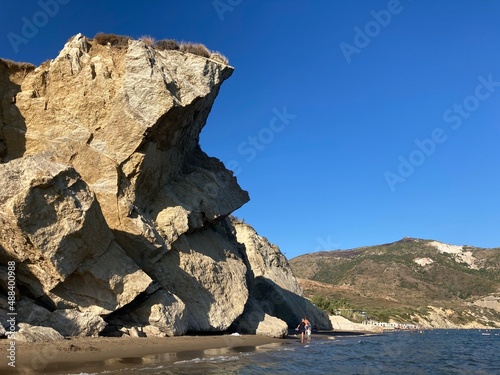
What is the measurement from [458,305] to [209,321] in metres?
104

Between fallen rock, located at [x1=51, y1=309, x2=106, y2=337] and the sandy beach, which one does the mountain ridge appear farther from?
fallen rock, located at [x1=51, y1=309, x2=106, y2=337]

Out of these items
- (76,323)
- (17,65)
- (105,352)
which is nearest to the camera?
(105,352)

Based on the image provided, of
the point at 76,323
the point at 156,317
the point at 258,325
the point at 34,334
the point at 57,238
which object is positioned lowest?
the point at 34,334

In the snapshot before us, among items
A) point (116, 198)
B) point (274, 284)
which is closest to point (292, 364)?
point (116, 198)

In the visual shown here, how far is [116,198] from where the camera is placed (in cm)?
1969

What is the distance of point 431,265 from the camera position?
144 m

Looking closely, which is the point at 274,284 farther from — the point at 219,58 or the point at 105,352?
the point at 105,352

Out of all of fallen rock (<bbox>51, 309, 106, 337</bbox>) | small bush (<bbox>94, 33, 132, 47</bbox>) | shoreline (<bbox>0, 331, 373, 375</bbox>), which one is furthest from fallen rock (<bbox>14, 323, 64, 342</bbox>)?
small bush (<bbox>94, 33, 132, 47</bbox>)

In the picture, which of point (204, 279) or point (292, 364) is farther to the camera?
point (204, 279)

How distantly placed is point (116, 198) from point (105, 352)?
7492 millimetres

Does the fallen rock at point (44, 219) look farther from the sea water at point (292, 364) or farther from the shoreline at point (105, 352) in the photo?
the sea water at point (292, 364)

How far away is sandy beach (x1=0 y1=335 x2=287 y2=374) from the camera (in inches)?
457

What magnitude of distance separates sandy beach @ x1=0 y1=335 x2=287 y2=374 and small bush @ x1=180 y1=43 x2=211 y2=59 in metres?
16.1

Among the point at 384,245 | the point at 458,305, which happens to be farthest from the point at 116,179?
the point at 384,245
